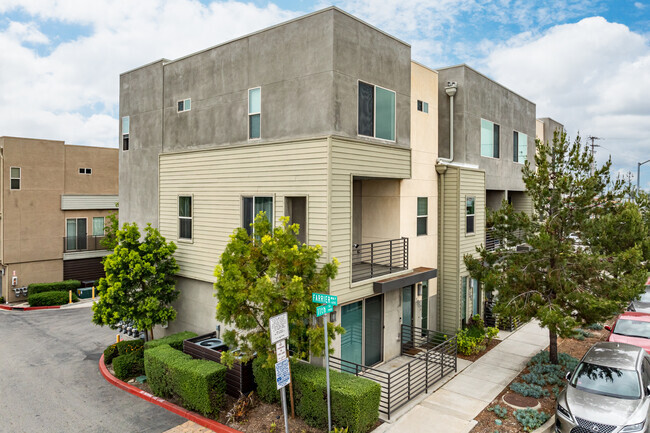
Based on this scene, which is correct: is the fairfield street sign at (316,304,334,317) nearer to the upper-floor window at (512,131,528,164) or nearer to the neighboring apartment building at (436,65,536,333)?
the neighboring apartment building at (436,65,536,333)

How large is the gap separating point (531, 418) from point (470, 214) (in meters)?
8.69

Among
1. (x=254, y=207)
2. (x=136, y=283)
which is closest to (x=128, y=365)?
(x=136, y=283)

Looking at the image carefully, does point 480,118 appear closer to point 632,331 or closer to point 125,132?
point 632,331

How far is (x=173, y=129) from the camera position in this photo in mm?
16250

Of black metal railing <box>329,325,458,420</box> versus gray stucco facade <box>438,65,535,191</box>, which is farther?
gray stucco facade <box>438,65,535,191</box>

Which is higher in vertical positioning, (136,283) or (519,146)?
(519,146)

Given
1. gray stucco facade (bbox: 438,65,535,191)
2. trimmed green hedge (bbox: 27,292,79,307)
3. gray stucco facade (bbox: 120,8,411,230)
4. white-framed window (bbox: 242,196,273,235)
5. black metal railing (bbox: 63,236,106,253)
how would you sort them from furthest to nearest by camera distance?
black metal railing (bbox: 63,236,106,253) → trimmed green hedge (bbox: 27,292,79,307) → gray stucco facade (bbox: 438,65,535,191) → white-framed window (bbox: 242,196,273,235) → gray stucco facade (bbox: 120,8,411,230)

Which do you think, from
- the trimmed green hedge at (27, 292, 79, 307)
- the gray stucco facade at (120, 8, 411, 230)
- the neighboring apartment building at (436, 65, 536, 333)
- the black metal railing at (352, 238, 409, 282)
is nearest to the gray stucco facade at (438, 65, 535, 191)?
the neighboring apartment building at (436, 65, 536, 333)

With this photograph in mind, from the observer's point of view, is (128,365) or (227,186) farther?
(227,186)

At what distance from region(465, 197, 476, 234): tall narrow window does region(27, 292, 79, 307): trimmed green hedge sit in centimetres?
2424

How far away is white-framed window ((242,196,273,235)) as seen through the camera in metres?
13.0

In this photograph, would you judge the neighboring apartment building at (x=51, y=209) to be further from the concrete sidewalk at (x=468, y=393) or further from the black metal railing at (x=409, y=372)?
the concrete sidewalk at (x=468, y=393)

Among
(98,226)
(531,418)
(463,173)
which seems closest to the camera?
(531,418)

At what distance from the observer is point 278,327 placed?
29.7 ft
